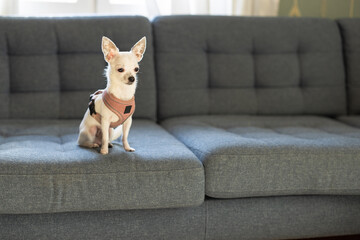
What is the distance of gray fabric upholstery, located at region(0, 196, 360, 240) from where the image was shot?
1.35m

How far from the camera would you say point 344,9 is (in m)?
2.81

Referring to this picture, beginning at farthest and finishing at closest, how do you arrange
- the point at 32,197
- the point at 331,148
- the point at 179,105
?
the point at 179,105 < the point at 331,148 < the point at 32,197

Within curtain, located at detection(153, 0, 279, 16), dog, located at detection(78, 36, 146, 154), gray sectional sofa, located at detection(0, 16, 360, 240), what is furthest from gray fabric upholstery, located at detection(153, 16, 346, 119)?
dog, located at detection(78, 36, 146, 154)

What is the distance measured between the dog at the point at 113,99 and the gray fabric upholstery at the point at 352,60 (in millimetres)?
1390

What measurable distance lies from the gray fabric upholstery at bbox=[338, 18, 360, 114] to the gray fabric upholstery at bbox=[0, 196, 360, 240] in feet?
2.77

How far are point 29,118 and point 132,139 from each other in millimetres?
628

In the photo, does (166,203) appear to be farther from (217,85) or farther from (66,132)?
(217,85)

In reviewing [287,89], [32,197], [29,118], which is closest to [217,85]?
[287,89]

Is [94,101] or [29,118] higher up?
[94,101]

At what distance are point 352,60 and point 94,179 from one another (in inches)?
65.6

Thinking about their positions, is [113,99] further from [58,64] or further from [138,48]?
[58,64]

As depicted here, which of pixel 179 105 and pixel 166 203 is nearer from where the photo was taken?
pixel 166 203

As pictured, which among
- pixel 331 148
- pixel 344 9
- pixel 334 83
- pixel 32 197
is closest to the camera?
pixel 32 197

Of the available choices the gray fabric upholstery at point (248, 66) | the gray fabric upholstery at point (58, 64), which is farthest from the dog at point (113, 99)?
the gray fabric upholstery at point (248, 66)
